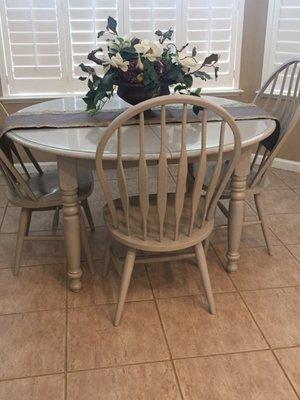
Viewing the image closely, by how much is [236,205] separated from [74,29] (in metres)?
2.06

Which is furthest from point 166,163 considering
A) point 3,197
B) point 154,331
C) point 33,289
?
point 3,197

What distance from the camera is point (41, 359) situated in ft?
5.34

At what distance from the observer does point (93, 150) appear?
1601 mm

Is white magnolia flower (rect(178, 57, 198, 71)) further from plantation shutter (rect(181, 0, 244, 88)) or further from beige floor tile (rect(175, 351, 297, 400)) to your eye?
plantation shutter (rect(181, 0, 244, 88))

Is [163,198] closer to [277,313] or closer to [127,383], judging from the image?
[127,383]

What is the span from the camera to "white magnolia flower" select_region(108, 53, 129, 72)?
184 cm

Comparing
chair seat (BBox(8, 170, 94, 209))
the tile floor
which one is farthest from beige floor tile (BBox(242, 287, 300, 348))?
chair seat (BBox(8, 170, 94, 209))

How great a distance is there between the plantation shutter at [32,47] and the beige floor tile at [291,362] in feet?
8.46

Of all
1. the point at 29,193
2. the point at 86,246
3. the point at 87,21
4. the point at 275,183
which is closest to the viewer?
the point at 29,193

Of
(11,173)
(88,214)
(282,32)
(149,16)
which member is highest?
(149,16)

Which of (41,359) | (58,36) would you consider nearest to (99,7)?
(58,36)

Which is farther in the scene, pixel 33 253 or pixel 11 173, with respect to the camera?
pixel 33 253

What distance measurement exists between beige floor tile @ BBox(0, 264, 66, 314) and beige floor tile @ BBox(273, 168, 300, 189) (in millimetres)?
1966

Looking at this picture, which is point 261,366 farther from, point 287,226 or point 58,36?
point 58,36
